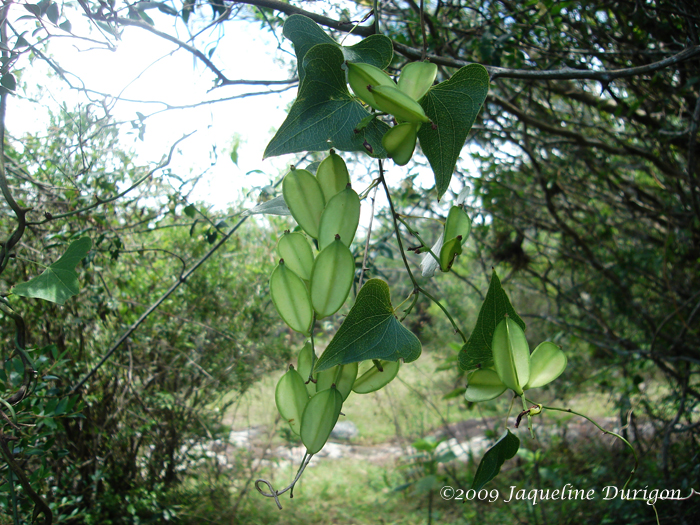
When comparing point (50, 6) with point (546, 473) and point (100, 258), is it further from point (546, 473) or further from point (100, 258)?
point (546, 473)

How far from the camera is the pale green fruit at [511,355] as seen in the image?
10.1 inches

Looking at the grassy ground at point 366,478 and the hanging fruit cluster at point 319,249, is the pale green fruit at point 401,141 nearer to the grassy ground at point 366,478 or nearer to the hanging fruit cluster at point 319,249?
the hanging fruit cluster at point 319,249

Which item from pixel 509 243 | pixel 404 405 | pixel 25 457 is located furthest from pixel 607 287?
pixel 25 457

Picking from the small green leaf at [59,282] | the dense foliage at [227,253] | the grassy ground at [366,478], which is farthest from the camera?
the grassy ground at [366,478]

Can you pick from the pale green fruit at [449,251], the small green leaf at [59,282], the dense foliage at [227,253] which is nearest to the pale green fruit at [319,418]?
the pale green fruit at [449,251]

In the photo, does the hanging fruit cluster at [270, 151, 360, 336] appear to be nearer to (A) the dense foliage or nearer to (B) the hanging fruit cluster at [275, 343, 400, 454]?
(B) the hanging fruit cluster at [275, 343, 400, 454]

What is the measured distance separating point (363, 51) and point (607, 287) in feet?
5.86

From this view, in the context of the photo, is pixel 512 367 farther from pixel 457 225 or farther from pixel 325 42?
pixel 325 42

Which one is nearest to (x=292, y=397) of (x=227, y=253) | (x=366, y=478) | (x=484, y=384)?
(x=484, y=384)

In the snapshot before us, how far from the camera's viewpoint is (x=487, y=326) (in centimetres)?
27

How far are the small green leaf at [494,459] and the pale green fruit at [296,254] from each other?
0.15 meters

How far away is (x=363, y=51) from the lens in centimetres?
29

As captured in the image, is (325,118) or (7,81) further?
(7,81)

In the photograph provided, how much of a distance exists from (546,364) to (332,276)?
15cm
